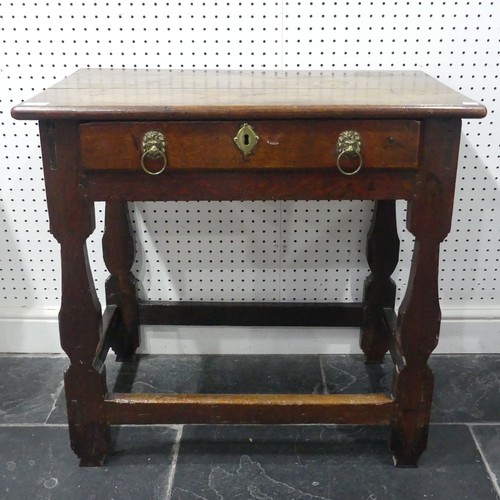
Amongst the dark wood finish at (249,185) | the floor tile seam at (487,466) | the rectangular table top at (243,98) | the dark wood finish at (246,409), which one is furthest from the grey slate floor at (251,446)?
the rectangular table top at (243,98)

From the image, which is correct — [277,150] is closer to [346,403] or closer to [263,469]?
[346,403]

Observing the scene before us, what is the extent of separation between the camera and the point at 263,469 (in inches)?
56.7

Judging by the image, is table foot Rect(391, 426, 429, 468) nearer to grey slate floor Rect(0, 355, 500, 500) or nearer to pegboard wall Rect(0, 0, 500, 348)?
grey slate floor Rect(0, 355, 500, 500)

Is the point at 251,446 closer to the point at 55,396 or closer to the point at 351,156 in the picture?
the point at 55,396

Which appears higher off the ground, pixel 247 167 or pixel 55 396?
pixel 247 167

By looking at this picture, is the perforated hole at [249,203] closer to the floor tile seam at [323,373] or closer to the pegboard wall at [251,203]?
the pegboard wall at [251,203]

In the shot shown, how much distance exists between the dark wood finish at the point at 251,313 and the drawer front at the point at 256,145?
654mm

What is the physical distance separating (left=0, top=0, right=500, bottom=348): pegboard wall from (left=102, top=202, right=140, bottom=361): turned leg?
0.06m

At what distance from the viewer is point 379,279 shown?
174 centimetres

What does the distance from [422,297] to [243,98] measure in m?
0.53

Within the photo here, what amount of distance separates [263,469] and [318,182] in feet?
2.15

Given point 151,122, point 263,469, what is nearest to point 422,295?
point 263,469

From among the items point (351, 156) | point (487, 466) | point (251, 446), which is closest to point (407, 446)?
point (487, 466)

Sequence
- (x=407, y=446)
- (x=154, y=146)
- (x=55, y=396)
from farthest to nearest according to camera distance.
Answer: (x=55, y=396) → (x=407, y=446) → (x=154, y=146)
